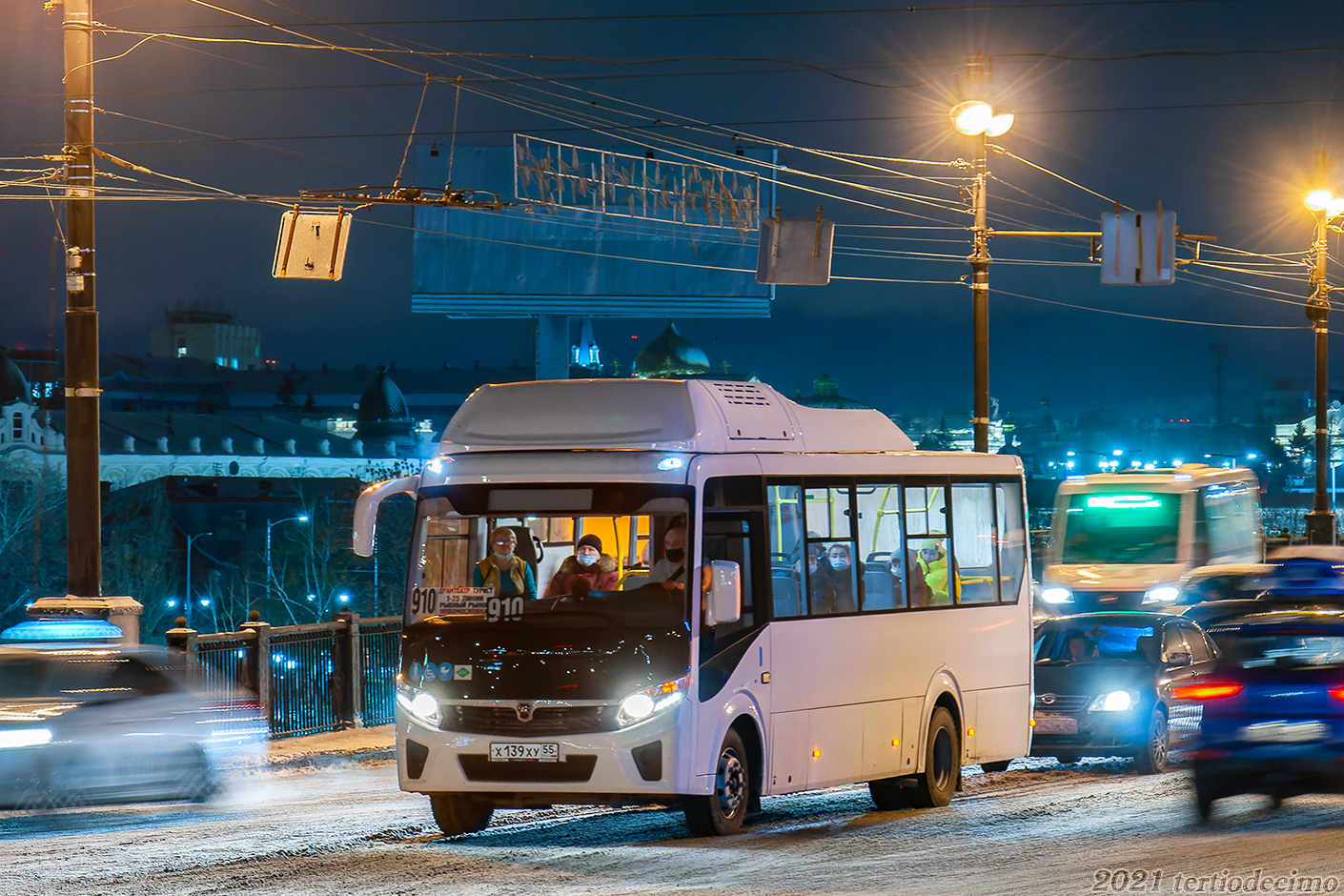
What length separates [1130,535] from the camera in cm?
2970

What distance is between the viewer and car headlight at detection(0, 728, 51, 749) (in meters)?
12.1

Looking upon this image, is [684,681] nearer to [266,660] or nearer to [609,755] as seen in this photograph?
[609,755]

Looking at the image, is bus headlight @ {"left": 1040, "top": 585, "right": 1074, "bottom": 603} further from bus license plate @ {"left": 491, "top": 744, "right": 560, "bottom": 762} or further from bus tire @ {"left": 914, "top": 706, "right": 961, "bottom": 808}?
bus license plate @ {"left": 491, "top": 744, "right": 560, "bottom": 762}

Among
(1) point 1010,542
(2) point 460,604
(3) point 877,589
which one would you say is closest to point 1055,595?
(1) point 1010,542

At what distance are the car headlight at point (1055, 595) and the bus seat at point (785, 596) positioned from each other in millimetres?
17220

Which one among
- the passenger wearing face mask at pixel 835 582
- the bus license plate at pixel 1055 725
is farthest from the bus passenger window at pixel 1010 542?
the passenger wearing face mask at pixel 835 582

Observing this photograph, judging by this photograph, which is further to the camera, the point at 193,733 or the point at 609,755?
the point at 193,733

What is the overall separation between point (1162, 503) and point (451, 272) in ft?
177

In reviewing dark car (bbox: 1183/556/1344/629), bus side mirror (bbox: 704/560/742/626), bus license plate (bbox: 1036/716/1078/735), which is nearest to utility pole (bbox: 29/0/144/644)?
bus side mirror (bbox: 704/560/742/626)

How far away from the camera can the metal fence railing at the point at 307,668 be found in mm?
17766

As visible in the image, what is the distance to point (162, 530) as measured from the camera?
249ft

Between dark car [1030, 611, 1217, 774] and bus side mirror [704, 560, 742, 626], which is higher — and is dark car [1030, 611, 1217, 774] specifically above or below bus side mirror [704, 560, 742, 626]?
below

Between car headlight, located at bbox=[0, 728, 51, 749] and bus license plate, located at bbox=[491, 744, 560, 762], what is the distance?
3.42 metres

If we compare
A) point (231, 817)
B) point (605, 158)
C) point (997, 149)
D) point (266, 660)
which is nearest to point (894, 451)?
point (231, 817)
